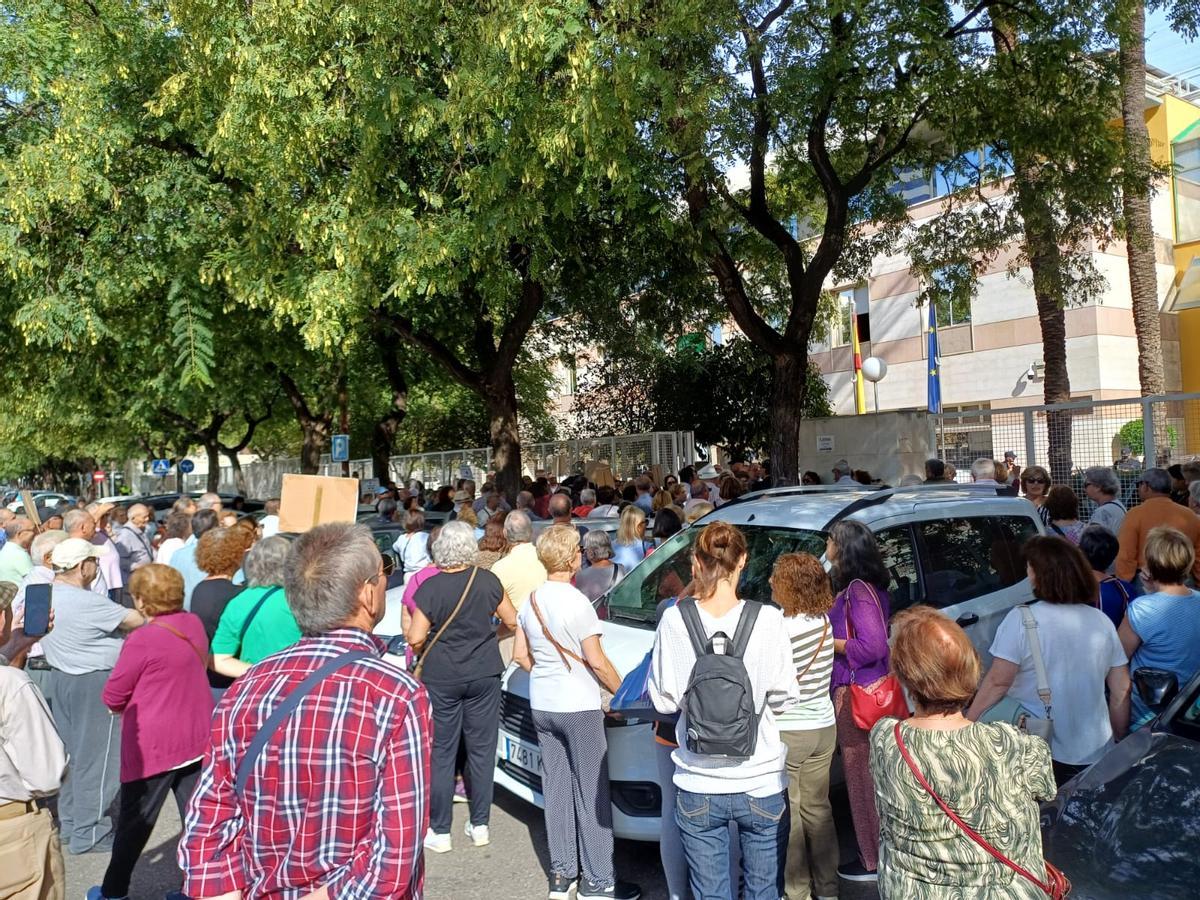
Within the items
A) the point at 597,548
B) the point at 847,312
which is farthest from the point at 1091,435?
the point at 847,312

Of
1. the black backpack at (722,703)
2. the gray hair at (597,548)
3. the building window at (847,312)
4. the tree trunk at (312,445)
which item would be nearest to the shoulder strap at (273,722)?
the black backpack at (722,703)

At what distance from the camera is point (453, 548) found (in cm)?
489

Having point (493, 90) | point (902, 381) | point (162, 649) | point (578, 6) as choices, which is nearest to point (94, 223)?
point (493, 90)

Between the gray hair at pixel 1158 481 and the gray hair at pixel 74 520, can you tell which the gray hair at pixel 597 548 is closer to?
the gray hair at pixel 1158 481

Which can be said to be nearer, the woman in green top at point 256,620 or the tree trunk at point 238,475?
the woman in green top at point 256,620

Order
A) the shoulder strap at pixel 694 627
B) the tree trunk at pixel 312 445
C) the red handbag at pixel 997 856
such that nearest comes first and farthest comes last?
the red handbag at pixel 997 856
the shoulder strap at pixel 694 627
the tree trunk at pixel 312 445

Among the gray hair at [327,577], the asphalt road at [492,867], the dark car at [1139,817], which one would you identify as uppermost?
the gray hair at [327,577]

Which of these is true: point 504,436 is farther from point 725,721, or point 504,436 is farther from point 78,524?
point 725,721

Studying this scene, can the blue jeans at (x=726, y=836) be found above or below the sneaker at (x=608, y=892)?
above

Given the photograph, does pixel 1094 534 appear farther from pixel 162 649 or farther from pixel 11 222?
pixel 11 222

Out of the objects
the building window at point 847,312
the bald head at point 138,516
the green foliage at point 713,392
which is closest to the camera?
the bald head at point 138,516

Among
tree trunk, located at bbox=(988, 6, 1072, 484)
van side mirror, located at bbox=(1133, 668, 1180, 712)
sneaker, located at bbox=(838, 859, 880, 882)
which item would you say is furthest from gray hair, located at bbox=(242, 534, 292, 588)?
tree trunk, located at bbox=(988, 6, 1072, 484)

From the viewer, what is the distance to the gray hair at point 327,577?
233 centimetres

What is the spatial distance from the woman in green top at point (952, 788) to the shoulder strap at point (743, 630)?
0.73m
